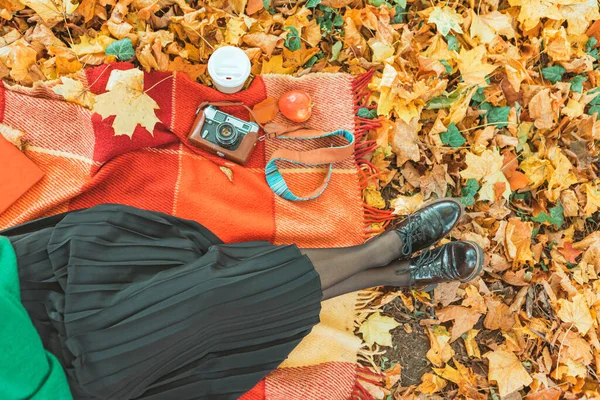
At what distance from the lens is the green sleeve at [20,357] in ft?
2.74

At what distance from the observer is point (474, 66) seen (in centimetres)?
151

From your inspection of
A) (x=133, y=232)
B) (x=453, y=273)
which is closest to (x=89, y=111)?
(x=133, y=232)

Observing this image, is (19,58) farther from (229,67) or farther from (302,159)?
(302,159)

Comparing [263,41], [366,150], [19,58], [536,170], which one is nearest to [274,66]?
[263,41]

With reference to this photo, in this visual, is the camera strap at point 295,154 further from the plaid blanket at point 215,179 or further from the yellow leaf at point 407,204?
the yellow leaf at point 407,204

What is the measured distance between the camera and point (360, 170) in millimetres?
1508

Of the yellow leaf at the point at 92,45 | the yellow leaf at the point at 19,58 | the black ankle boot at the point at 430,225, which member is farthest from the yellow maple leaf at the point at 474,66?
the yellow leaf at the point at 19,58

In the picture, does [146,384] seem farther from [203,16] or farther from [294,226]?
[203,16]

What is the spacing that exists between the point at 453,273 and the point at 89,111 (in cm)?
121

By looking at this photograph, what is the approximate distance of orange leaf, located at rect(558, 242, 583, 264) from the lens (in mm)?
1572

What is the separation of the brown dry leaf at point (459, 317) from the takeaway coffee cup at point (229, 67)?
3.32 ft

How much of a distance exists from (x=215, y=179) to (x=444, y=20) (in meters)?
0.94

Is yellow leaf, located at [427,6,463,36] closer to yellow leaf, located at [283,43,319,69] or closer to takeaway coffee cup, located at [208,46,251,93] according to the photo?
yellow leaf, located at [283,43,319,69]

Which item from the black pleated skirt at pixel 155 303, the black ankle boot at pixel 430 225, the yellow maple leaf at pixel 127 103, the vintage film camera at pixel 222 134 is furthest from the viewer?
the black ankle boot at pixel 430 225
